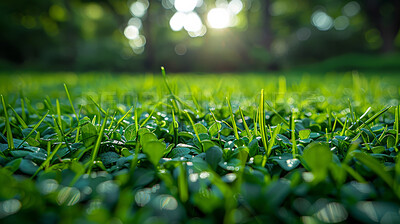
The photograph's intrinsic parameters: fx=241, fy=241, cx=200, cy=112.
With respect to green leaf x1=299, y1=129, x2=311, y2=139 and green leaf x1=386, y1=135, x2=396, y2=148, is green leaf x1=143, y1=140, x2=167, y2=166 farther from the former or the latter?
green leaf x1=386, y1=135, x2=396, y2=148

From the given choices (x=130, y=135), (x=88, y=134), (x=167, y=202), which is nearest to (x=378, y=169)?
(x=167, y=202)

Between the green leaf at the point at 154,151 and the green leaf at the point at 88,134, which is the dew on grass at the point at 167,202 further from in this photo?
the green leaf at the point at 88,134

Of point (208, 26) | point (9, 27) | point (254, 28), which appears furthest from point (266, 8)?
point (9, 27)

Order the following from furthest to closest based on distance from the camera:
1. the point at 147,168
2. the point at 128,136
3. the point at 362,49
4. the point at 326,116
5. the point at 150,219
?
the point at 362,49 < the point at 326,116 < the point at 128,136 < the point at 147,168 < the point at 150,219

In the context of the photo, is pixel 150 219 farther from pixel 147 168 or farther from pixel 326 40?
pixel 326 40

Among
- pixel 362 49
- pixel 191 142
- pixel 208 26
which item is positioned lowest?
pixel 191 142

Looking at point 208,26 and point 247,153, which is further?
point 208,26

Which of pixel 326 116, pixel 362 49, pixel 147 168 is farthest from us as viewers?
pixel 362 49

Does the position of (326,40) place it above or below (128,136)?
above

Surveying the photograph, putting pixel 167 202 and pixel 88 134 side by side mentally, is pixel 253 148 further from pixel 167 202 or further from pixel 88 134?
pixel 88 134
